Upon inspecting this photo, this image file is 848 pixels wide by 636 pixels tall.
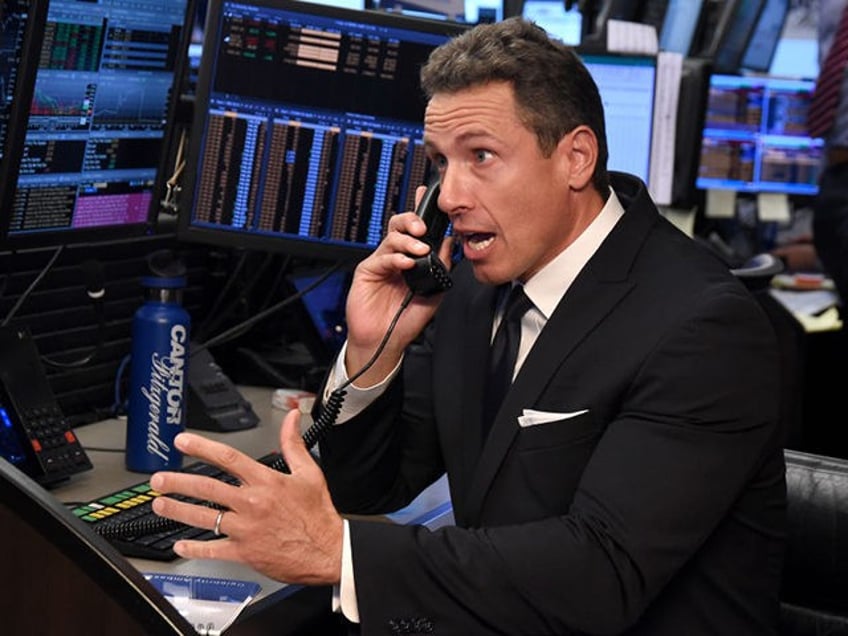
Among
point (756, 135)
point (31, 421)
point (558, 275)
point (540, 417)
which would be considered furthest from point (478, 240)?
point (756, 135)

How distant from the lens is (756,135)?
5117mm

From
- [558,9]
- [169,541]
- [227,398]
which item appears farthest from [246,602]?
[558,9]

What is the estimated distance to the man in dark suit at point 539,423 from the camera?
1525 mm

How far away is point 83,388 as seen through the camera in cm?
240

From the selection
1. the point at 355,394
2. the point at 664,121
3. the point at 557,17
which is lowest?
the point at 355,394

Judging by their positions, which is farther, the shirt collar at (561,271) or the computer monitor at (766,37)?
the computer monitor at (766,37)

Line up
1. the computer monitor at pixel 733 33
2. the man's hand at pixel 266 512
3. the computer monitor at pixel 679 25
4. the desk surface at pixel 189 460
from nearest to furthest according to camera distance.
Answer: the man's hand at pixel 266 512 → the desk surface at pixel 189 460 → the computer monitor at pixel 679 25 → the computer monitor at pixel 733 33

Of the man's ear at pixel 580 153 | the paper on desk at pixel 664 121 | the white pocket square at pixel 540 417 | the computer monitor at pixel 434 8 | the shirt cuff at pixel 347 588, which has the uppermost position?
the computer monitor at pixel 434 8

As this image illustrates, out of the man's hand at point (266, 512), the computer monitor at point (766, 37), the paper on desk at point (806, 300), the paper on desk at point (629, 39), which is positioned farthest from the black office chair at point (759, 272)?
the computer monitor at point (766, 37)

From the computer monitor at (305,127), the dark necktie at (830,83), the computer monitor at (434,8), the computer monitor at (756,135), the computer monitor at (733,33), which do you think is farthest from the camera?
the computer monitor at (756,135)

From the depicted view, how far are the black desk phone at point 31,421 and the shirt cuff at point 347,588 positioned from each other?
62 cm

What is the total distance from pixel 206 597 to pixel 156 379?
53 cm

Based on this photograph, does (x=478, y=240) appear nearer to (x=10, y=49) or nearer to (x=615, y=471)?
(x=615, y=471)

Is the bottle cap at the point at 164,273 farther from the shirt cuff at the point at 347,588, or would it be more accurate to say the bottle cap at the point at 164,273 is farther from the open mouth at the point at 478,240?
the shirt cuff at the point at 347,588
